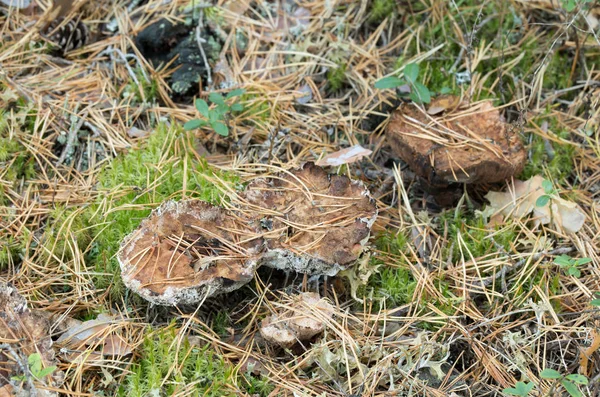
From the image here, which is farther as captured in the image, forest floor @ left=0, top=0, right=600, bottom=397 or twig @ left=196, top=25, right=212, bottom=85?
twig @ left=196, top=25, right=212, bottom=85

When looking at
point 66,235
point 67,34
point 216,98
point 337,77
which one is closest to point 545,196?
point 337,77

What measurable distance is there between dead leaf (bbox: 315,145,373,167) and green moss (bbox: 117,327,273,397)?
1137 mm

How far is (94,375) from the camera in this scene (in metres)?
2.52

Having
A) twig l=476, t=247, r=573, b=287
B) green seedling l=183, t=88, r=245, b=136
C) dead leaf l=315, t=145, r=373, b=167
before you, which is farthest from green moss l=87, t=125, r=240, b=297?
twig l=476, t=247, r=573, b=287

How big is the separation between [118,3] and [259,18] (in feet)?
2.94

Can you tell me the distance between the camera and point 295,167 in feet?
10.5

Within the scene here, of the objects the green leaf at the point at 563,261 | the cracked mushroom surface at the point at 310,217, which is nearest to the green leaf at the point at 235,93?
the cracked mushroom surface at the point at 310,217

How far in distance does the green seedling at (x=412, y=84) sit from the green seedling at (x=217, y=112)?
2.51ft

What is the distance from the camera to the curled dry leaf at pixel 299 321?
2.56 meters

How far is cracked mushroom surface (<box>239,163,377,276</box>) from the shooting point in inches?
104

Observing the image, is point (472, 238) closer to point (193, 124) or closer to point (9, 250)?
point (193, 124)

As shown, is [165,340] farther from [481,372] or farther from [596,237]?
[596,237]

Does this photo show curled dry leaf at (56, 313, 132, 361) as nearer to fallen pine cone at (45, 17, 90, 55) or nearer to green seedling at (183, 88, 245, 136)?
green seedling at (183, 88, 245, 136)

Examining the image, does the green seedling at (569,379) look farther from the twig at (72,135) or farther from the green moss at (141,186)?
the twig at (72,135)
